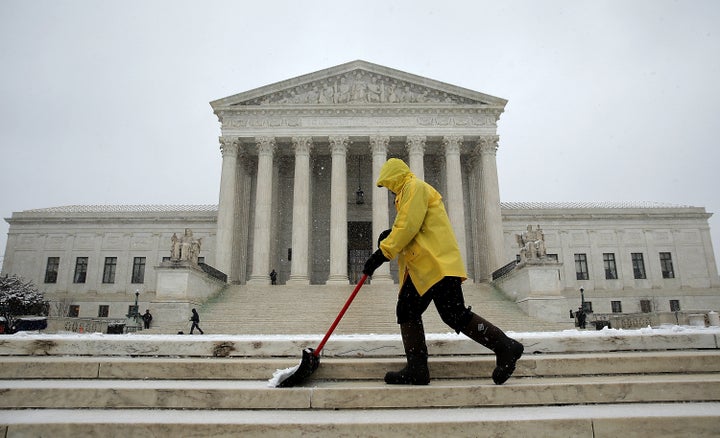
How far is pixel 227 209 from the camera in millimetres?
30328

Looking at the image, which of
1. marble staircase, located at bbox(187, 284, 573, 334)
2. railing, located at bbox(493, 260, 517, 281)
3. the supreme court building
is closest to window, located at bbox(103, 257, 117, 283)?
the supreme court building

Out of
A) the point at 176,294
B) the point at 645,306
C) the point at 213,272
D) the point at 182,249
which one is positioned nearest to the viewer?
the point at 176,294

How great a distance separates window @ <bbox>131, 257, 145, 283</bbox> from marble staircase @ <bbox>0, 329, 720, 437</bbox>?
36.4m

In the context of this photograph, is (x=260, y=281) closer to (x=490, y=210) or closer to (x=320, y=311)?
(x=320, y=311)

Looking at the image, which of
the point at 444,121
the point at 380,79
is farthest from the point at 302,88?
the point at 444,121

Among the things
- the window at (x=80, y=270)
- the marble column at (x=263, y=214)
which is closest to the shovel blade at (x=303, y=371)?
the marble column at (x=263, y=214)

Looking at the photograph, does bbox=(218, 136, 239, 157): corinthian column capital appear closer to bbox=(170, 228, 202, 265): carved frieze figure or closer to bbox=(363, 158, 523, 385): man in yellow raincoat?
bbox=(170, 228, 202, 265): carved frieze figure

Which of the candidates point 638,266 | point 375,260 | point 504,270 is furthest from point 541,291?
point 638,266

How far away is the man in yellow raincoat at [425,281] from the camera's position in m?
4.33

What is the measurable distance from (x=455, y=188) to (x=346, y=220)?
7.37m

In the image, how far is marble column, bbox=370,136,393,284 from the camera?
29.0 m

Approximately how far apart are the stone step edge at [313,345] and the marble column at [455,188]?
23.8m

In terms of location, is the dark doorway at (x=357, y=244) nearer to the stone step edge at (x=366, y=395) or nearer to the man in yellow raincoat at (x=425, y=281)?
the man in yellow raincoat at (x=425, y=281)

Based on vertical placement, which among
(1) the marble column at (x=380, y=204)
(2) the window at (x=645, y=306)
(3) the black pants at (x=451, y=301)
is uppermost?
(1) the marble column at (x=380, y=204)
